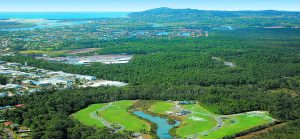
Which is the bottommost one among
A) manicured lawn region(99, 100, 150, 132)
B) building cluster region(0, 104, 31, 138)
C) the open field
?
the open field

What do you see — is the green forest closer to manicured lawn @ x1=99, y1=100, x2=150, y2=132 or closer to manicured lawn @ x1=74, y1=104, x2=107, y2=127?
manicured lawn @ x1=74, y1=104, x2=107, y2=127

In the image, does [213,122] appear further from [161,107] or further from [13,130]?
[13,130]

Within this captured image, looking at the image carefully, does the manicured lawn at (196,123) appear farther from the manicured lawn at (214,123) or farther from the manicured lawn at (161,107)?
the manicured lawn at (161,107)

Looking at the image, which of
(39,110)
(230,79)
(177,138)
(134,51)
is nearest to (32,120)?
(39,110)

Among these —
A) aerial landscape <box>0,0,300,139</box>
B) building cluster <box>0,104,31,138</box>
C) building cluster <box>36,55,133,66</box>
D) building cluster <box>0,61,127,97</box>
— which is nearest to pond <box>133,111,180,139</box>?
aerial landscape <box>0,0,300,139</box>

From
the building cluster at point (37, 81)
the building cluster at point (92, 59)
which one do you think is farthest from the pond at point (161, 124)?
the building cluster at point (92, 59)

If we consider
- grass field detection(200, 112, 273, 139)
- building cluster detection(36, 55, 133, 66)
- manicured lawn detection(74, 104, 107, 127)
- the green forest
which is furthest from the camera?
building cluster detection(36, 55, 133, 66)

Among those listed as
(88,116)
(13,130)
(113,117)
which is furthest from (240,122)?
(13,130)

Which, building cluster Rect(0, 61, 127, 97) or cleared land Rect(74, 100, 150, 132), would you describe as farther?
building cluster Rect(0, 61, 127, 97)
